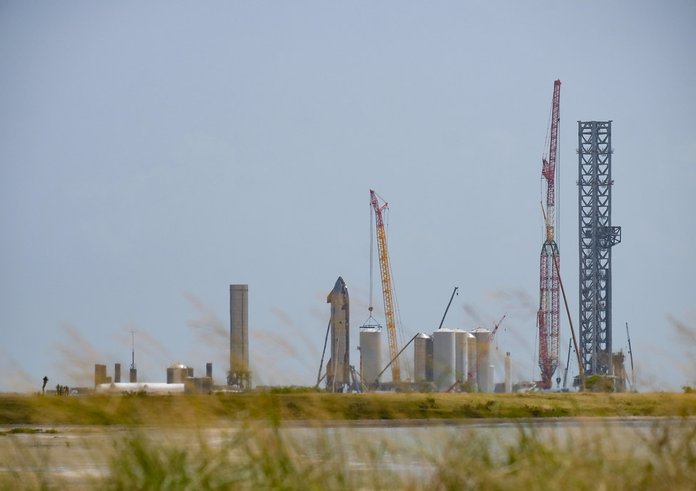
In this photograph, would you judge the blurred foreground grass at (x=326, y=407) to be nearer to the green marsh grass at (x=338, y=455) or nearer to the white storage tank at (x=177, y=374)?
the green marsh grass at (x=338, y=455)

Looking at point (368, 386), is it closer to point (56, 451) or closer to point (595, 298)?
point (595, 298)

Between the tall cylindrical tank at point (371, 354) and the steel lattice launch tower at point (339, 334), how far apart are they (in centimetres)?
213

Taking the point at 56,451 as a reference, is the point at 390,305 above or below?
above

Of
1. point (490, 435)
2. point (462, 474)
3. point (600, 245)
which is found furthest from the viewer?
point (600, 245)

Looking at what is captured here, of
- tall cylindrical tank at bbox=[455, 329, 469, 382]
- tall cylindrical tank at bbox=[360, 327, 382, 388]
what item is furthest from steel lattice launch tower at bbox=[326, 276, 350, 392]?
tall cylindrical tank at bbox=[455, 329, 469, 382]

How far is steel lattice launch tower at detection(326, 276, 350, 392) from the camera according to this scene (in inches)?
4606

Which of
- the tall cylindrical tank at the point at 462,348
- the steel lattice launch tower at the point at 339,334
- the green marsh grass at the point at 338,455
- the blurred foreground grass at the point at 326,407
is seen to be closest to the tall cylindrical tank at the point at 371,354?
the steel lattice launch tower at the point at 339,334

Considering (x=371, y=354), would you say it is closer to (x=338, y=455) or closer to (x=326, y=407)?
(x=326, y=407)

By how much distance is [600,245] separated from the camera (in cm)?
13488

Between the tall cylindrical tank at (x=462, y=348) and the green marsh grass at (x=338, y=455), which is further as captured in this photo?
the tall cylindrical tank at (x=462, y=348)

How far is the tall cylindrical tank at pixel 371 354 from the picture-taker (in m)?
121

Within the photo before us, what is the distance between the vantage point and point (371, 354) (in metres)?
121

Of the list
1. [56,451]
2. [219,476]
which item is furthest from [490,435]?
[56,451]

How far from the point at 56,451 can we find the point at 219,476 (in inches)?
950
